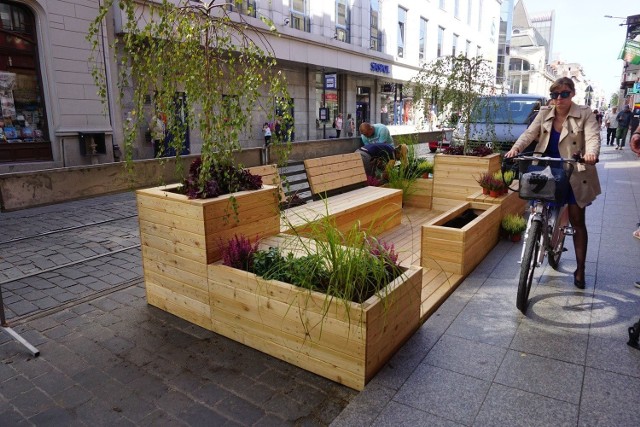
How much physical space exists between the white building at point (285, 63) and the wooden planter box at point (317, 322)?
4.49 feet

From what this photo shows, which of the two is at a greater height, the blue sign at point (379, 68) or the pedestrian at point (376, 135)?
the blue sign at point (379, 68)

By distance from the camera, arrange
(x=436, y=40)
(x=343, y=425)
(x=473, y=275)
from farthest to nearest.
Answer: (x=436, y=40)
(x=473, y=275)
(x=343, y=425)

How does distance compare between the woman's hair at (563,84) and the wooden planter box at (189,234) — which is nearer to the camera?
the wooden planter box at (189,234)

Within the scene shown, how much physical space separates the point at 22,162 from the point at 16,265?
31.6ft

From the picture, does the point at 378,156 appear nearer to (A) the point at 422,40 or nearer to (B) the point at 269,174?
(B) the point at 269,174

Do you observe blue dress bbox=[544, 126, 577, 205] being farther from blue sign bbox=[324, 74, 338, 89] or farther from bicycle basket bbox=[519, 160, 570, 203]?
blue sign bbox=[324, 74, 338, 89]

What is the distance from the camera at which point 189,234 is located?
375 cm

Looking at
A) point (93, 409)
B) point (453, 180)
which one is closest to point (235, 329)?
point (93, 409)

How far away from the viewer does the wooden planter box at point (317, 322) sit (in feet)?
9.55

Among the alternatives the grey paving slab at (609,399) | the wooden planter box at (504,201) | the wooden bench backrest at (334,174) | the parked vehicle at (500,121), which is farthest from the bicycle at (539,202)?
the parked vehicle at (500,121)

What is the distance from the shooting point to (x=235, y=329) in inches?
141

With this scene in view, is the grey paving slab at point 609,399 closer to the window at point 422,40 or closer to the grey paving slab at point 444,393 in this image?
the grey paving slab at point 444,393

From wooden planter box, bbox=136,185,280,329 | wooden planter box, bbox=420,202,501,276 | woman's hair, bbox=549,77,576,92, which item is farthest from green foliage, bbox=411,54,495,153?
wooden planter box, bbox=136,185,280,329

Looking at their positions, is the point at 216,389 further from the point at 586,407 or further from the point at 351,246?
the point at 586,407
